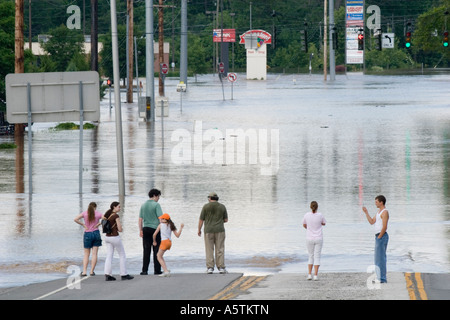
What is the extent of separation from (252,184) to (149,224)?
1374 centimetres

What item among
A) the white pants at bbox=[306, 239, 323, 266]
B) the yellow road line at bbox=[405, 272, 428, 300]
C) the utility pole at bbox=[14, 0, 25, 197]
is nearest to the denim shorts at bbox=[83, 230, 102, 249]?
the white pants at bbox=[306, 239, 323, 266]

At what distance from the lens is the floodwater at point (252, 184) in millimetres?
20094

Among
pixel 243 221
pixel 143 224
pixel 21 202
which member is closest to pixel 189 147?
pixel 21 202

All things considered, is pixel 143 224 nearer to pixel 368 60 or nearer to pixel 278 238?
pixel 278 238

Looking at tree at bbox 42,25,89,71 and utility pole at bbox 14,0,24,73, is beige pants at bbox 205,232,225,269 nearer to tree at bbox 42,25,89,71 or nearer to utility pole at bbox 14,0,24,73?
utility pole at bbox 14,0,24,73

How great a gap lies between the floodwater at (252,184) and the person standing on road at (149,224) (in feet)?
2.46

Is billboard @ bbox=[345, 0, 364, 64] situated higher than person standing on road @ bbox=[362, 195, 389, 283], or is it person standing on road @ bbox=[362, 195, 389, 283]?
billboard @ bbox=[345, 0, 364, 64]

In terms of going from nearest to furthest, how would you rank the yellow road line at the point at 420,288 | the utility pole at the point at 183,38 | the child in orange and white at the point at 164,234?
the yellow road line at the point at 420,288, the child in orange and white at the point at 164,234, the utility pole at the point at 183,38

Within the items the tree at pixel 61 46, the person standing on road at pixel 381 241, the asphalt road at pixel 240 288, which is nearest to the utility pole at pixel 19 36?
the asphalt road at pixel 240 288

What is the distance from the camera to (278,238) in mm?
21969

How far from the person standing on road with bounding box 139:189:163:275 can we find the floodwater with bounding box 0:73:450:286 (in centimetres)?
75

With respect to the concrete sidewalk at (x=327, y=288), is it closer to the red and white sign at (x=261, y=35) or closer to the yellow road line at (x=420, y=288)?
the yellow road line at (x=420, y=288)

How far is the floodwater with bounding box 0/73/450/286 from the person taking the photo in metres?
20.1

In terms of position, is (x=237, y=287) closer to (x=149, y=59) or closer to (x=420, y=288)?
(x=420, y=288)
